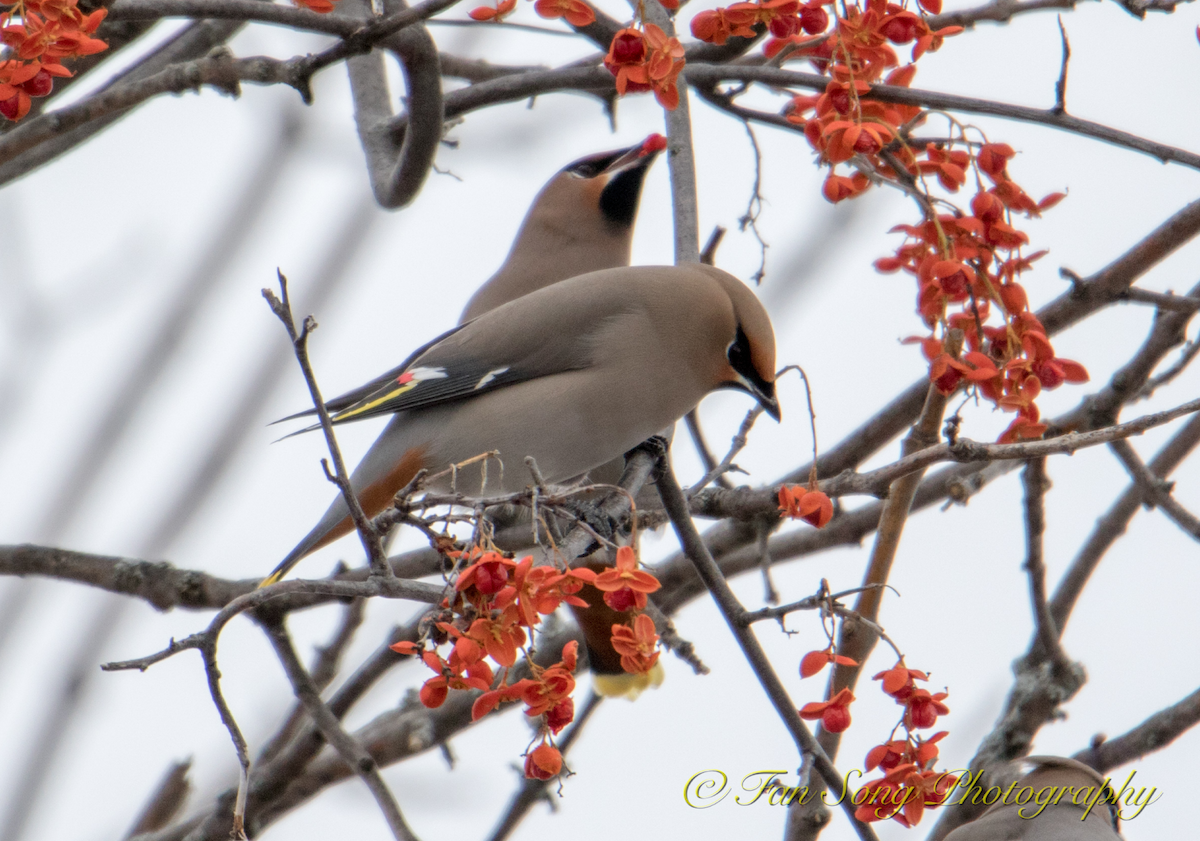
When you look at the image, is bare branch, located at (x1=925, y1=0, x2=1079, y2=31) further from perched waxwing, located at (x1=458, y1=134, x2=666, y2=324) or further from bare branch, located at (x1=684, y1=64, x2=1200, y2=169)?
perched waxwing, located at (x1=458, y1=134, x2=666, y2=324)

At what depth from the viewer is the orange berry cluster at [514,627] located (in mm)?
1670

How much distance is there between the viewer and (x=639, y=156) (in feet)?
15.5

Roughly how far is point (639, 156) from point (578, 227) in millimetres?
324

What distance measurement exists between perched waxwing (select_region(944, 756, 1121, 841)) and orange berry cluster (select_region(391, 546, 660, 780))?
1.05 m

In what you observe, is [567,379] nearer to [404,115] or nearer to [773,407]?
[773,407]

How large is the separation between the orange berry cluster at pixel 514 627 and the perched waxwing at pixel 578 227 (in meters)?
2.74

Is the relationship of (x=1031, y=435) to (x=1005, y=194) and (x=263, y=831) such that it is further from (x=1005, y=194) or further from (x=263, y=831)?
(x=263, y=831)

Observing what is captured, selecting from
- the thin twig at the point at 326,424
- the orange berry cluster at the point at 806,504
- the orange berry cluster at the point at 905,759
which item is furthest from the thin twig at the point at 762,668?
the thin twig at the point at 326,424

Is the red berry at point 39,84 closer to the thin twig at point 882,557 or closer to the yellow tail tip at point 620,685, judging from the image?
the thin twig at point 882,557

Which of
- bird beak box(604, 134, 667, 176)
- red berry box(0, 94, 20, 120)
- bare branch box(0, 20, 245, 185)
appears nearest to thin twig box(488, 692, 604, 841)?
red berry box(0, 94, 20, 120)

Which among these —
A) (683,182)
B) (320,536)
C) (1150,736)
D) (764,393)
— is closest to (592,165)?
(764,393)

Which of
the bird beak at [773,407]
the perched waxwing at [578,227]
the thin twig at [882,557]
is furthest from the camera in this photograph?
the perched waxwing at [578,227]

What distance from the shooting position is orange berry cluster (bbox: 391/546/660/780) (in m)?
1.67

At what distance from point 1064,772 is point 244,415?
2.02m
